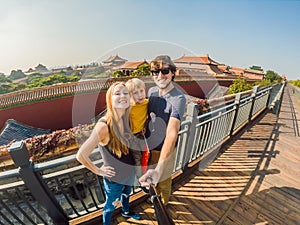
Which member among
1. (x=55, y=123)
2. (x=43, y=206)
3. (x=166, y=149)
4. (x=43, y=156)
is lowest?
(x=55, y=123)

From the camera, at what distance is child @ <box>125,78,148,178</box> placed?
119 centimetres

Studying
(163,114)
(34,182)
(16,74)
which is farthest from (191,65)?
(16,74)

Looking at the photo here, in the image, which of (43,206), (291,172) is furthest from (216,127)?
(43,206)

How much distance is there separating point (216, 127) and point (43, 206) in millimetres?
2586

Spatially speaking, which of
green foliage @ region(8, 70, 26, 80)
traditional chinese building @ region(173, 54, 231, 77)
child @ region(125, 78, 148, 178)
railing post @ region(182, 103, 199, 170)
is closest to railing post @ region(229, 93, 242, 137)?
traditional chinese building @ region(173, 54, 231, 77)

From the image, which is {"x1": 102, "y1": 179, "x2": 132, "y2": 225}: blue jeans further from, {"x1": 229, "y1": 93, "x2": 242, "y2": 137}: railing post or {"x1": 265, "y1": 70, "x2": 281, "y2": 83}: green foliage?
{"x1": 265, "y1": 70, "x2": 281, "y2": 83}: green foliage

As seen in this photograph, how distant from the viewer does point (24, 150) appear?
3.70 feet

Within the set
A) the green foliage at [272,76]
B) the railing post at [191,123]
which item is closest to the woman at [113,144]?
the railing post at [191,123]

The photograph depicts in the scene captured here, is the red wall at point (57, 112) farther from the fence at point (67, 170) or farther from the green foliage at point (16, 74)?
the green foliage at point (16, 74)

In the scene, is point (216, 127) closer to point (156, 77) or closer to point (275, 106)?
point (156, 77)

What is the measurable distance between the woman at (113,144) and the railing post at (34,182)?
0.43 meters

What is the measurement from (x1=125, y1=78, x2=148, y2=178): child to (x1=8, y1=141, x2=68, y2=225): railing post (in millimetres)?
792

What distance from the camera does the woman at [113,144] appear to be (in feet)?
3.46

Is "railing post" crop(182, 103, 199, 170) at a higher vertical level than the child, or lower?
lower
